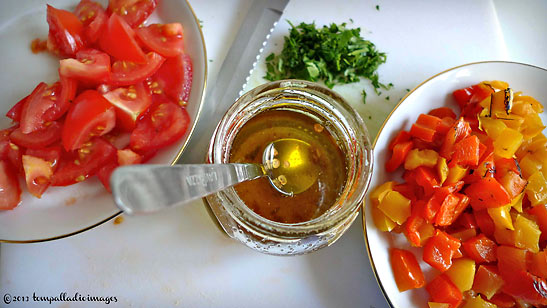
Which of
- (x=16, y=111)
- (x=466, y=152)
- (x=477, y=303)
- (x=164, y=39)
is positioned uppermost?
(x=164, y=39)

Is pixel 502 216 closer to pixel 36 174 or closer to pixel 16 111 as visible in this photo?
pixel 36 174

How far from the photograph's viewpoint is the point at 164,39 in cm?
116

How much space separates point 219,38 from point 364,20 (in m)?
0.49

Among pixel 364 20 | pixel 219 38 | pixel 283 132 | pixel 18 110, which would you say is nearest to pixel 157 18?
pixel 219 38

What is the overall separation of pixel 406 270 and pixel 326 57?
647 mm

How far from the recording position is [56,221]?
1067 millimetres

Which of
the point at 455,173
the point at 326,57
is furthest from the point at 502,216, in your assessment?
the point at 326,57

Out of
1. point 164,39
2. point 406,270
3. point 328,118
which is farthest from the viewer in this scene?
point 164,39

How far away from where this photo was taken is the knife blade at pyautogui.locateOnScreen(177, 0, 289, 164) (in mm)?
1202

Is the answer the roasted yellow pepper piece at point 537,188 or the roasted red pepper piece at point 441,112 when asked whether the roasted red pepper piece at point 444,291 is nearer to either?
the roasted yellow pepper piece at point 537,188

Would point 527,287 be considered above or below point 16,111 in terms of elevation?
below

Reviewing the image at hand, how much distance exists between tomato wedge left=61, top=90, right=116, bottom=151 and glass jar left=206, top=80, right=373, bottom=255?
0.36 meters

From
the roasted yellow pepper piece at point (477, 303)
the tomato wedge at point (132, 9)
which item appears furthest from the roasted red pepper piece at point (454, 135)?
the tomato wedge at point (132, 9)

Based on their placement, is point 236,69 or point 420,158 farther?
point 236,69
